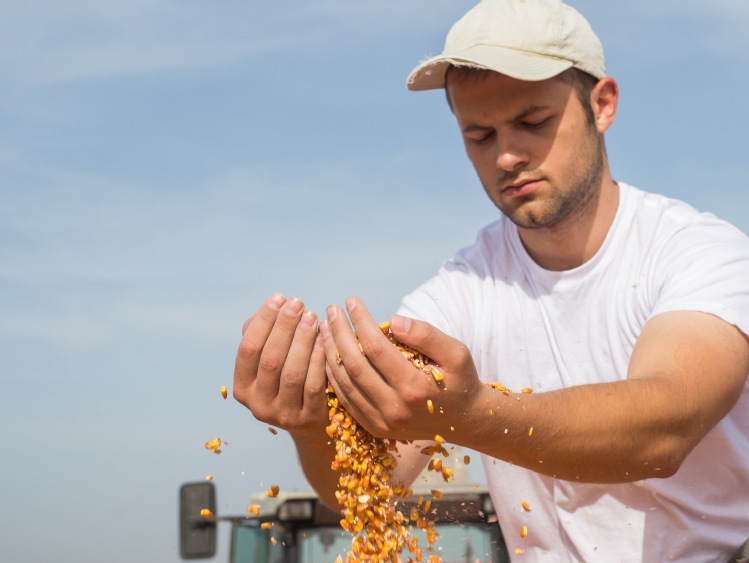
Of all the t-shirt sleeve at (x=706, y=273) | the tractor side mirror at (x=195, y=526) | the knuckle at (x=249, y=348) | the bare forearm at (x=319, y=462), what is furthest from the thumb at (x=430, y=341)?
the tractor side mirror at (x=195, y=526)

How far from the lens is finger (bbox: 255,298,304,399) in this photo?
2.66 m

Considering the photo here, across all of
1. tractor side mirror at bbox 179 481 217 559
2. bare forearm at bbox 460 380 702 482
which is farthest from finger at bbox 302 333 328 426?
tractor side mirror at bbox 179 481 217 559

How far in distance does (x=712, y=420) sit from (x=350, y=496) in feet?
3.10

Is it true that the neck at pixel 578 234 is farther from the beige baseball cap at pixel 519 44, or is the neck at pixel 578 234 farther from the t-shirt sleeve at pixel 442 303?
the beige baseball cap at pixel 519 44

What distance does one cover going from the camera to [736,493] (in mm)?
3182

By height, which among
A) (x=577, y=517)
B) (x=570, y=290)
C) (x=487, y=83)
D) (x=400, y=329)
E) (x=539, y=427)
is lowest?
(x=577, y=517)

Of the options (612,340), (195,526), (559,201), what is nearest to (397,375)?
(612,340)

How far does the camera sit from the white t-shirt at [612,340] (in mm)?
3104

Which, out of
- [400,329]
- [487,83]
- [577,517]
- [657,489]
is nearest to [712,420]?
[657,489]

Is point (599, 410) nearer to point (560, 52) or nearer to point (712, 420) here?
point (712, 420)

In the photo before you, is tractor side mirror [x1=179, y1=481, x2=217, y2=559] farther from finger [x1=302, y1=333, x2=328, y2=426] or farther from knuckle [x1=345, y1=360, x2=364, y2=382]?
knuckle [x1=345, y1=360, x2=364, y2=382]

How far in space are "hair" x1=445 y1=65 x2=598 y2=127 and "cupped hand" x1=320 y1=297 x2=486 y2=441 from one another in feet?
3.57

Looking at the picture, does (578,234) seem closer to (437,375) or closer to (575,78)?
(575,78)

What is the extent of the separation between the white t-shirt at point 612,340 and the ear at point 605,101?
0.27m
